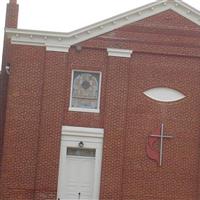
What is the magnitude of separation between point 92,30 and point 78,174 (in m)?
5.38

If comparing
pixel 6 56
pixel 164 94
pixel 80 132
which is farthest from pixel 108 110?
pixel 6 56

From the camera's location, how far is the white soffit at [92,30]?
2188 centimetres

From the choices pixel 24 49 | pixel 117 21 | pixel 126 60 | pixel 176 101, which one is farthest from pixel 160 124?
pixel 24 49

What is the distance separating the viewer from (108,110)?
2175 centimetres

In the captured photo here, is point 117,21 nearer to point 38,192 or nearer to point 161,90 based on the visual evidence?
point 161,90

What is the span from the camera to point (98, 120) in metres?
21.8

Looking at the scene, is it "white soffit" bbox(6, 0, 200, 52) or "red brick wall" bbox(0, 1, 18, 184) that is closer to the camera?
Result: "white soffit" bbox(6, 0, 200, 52)

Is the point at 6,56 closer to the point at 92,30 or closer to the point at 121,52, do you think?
the point at 92,30

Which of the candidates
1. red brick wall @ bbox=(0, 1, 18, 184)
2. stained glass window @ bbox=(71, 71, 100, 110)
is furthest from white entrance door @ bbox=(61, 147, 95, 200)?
red brick wall @ bbox=(0, 1, 18, 184)

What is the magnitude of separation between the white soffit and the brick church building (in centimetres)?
4

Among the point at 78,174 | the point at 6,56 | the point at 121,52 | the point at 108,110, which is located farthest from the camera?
the point at 6,56

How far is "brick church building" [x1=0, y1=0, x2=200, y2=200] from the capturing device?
70.3 ft

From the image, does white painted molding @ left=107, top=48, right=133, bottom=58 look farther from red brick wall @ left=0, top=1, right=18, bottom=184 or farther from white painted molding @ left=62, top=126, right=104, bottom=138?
red brick wall @ left=0, top=1, right=18, bottom=184

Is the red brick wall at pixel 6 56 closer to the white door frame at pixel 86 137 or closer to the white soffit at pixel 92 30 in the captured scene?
the white soffit at pixel 92 30
